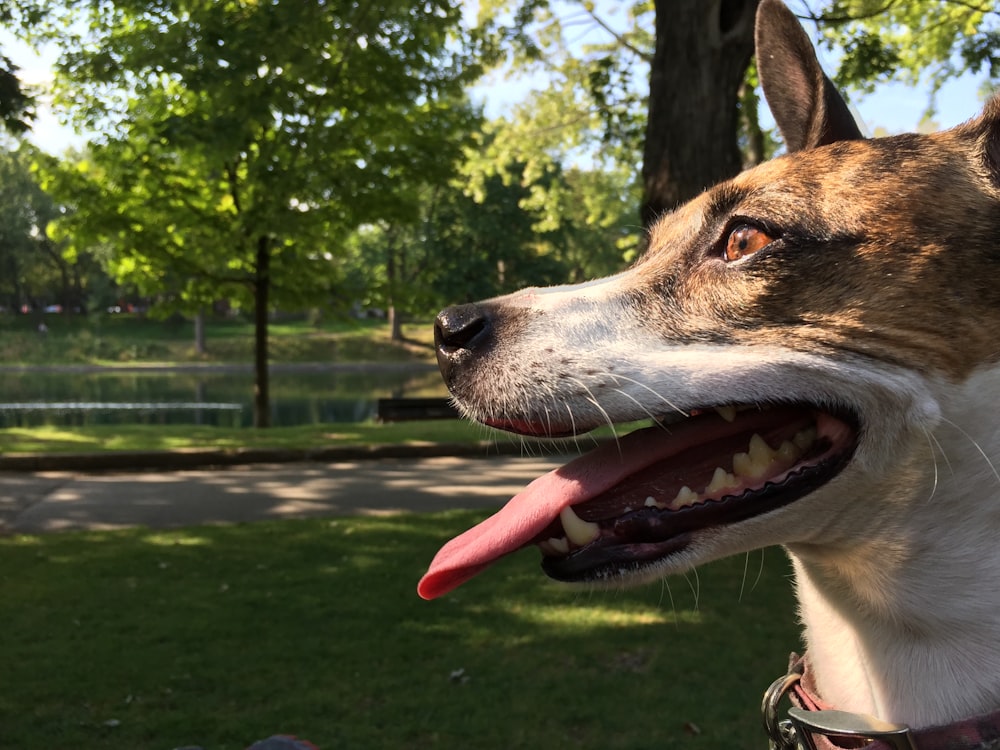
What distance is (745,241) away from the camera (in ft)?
7.00

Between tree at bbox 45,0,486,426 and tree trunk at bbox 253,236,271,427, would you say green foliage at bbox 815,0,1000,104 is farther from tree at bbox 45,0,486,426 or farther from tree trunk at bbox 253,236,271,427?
tree trunk at bbox 253,236,271,427

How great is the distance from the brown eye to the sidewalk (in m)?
7.55

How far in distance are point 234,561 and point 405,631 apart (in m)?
2.21

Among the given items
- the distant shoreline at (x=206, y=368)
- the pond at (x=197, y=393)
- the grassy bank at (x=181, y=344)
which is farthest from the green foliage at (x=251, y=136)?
the grassy bank at (x=181, y=344)

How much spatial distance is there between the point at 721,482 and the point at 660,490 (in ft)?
0.49

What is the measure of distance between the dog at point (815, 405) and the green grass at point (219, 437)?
10.5 meters

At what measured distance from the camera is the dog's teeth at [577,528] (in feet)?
6.66

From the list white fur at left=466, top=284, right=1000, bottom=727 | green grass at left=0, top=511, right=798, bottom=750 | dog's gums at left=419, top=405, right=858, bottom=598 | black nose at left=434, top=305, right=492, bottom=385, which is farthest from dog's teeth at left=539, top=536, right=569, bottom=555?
green grass at left=0, top=511, right=798, bottom=750

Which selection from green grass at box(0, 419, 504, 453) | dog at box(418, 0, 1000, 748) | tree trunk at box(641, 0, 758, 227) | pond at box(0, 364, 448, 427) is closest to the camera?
dog at box(418, 0, 1000, 748)

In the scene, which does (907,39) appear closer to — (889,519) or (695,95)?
(695,95)

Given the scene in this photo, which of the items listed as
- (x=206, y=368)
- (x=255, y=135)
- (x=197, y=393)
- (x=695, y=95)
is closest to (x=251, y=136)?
(x=255, y=135)

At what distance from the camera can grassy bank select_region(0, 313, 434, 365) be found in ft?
154

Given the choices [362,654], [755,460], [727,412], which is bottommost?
[362,654]

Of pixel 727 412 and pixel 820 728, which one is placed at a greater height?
pixel 727 412
